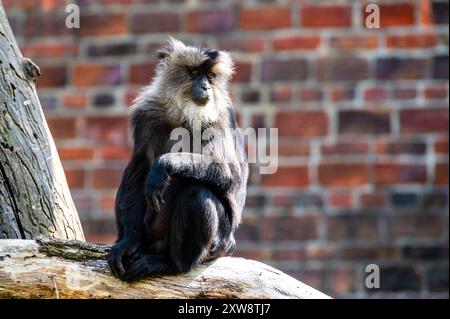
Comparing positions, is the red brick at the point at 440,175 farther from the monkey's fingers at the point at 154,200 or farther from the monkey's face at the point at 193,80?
the monkey's fingers at the point at 154,200

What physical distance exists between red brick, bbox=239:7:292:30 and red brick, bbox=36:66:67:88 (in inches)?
63.0

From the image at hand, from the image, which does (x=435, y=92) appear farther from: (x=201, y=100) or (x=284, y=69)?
(x=201, y=100)

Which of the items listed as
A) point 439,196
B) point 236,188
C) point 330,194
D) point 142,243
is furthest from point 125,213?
point 439,196

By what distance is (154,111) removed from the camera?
6734mm

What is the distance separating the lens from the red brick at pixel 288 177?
8.47m

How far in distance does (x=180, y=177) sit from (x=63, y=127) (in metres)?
2.92

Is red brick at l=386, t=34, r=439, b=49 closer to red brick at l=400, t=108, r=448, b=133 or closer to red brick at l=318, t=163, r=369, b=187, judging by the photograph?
red brick at l=400, t=108, r=448, b=133

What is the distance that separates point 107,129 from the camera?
886cm

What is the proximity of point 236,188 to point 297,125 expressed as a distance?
2.27 m

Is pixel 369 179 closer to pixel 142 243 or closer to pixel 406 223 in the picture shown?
pixel 406 223

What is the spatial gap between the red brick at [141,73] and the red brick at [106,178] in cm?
78

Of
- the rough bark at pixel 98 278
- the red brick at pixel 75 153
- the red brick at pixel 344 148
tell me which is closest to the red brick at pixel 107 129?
the red brick at pixel 75 153

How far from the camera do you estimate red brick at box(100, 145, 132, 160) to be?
8.79 meters

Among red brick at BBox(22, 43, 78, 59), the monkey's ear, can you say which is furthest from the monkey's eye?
red brick at BBox(22, 43, 78, 59)
